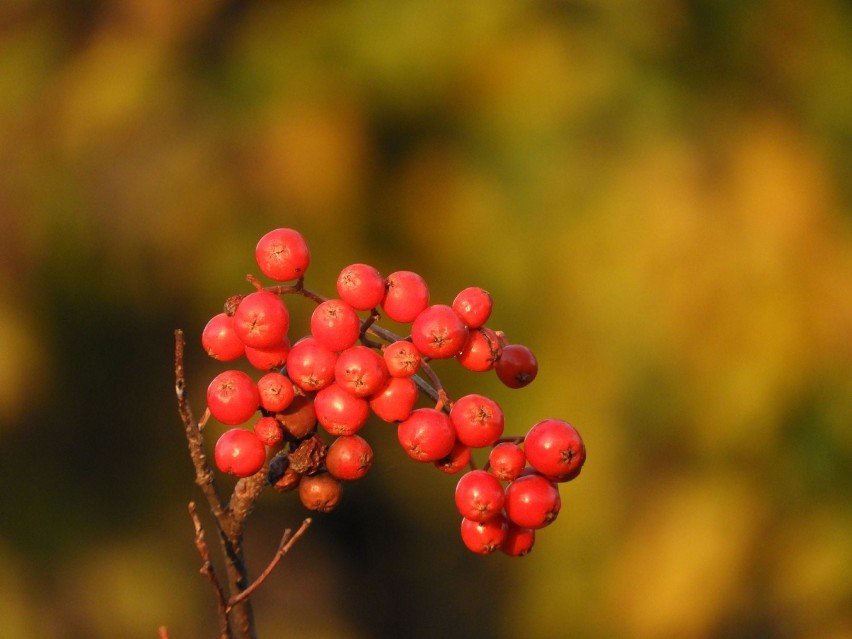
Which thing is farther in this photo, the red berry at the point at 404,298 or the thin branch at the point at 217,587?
the red berry at the point at 404,298

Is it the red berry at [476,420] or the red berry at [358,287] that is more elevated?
the red berry at [358,287]

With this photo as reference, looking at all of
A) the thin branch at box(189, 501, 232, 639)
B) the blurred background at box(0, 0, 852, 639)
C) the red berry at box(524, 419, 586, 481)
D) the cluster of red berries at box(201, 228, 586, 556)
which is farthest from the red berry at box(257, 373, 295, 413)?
the blurred background at box(0, 0, 852, 639)

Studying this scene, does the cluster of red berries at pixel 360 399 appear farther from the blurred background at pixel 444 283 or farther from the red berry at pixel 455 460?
the blurred background at pixel 444 283

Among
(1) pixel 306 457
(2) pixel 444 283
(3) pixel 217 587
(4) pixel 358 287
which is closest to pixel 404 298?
(4) pixel 358 287

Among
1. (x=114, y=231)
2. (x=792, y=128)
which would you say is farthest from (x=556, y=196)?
(x=114, y=231)

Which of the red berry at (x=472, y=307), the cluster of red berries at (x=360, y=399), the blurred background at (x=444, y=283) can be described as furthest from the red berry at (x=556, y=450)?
the blurred background at (x=444, y=283)

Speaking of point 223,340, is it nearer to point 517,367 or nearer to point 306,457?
point 306,457

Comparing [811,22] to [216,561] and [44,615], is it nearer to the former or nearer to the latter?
[216,561]

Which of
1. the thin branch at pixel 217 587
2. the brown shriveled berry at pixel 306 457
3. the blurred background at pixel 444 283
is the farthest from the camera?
the blurred background at pixel 444 283
